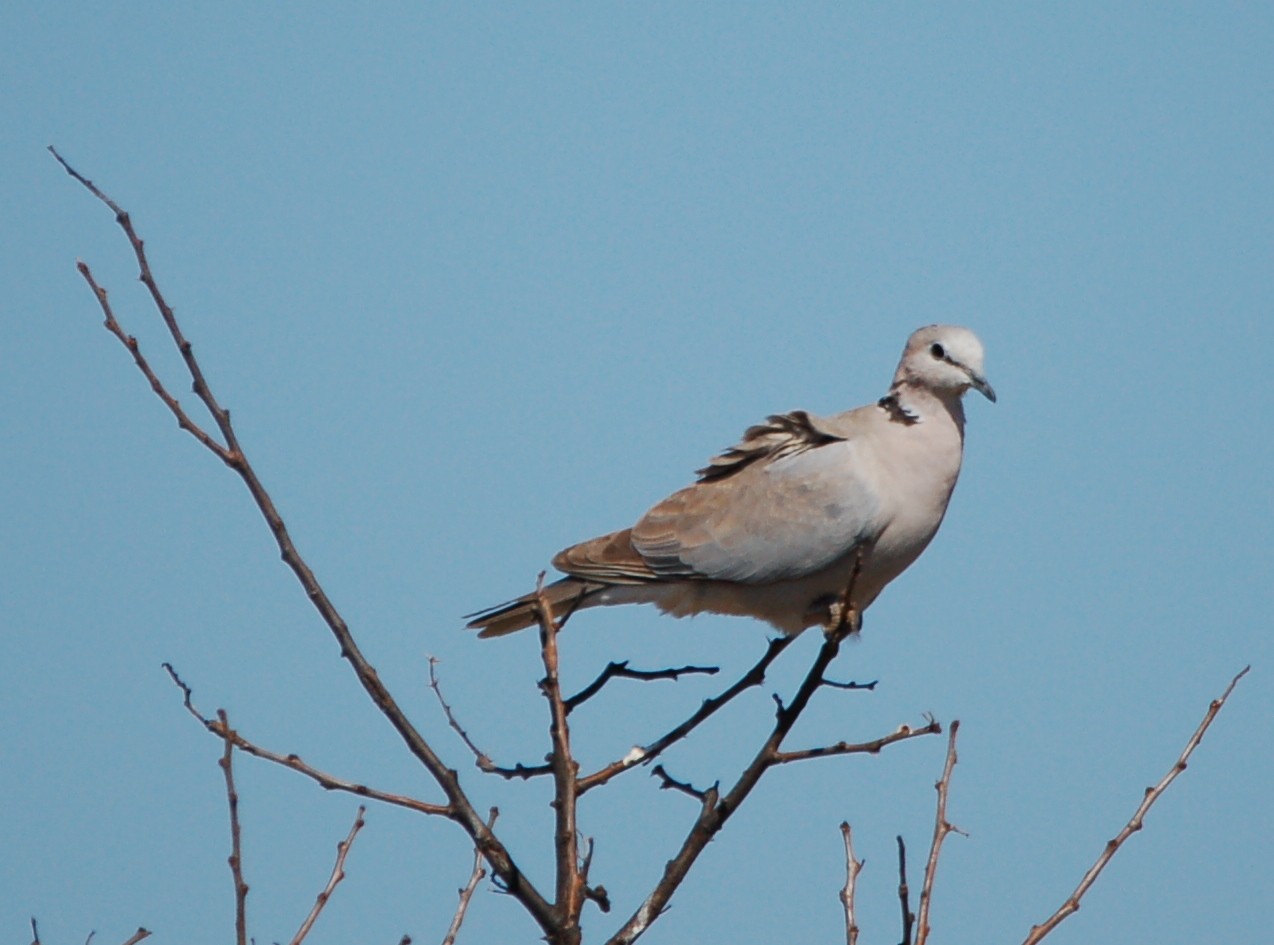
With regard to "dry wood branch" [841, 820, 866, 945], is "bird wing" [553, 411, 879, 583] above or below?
above

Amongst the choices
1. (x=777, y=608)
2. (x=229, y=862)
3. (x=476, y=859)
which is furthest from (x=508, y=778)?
(x=777, y=608)

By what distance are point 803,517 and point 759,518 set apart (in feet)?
0.67

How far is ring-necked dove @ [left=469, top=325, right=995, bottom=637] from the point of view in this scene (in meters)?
5.09

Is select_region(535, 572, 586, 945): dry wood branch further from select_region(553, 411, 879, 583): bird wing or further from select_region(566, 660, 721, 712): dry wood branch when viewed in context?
select_region(553, 411, 879, 583): bird wing

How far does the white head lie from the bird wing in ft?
1.06

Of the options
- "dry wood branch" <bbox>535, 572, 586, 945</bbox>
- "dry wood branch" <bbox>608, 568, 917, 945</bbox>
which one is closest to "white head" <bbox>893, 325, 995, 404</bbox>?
"dry wood branch" <bbox>608, 568, 917, 945</bbox>

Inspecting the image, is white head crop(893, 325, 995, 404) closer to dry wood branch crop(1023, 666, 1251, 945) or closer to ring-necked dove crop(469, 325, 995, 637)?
ring-necked dove crop(469, 325, 995, 637)

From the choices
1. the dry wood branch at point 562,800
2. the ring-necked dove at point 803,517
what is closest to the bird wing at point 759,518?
the ring-necked dove at point 803,517

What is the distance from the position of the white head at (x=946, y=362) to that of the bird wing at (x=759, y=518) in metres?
0.32

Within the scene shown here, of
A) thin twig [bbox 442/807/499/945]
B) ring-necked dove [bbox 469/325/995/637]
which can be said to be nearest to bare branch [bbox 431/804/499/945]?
thin twig [bbox 442/807/499/945]

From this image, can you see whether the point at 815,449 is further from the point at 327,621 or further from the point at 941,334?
the point at 327,621

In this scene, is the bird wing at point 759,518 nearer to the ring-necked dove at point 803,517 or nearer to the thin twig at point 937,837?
the ring-necked dove at point 803,517

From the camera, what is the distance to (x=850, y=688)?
3678 millimetres

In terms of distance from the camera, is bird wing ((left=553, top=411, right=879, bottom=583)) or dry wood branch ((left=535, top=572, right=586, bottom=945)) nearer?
dry wood branch ((left=535, top=572, right=586, bottom=945))
